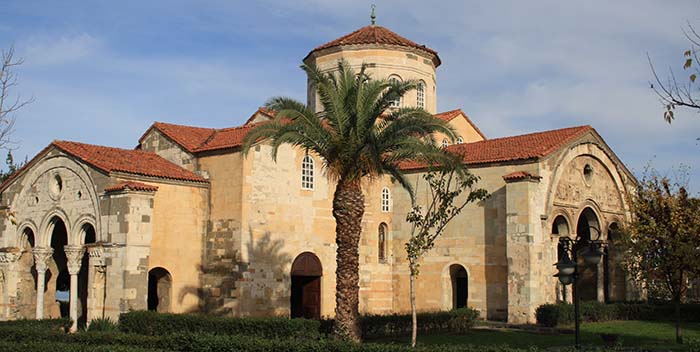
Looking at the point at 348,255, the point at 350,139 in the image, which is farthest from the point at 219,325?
the point at 350,139

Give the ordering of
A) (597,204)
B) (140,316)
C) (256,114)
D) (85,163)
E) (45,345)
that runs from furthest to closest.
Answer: (256,114) → (597,204) → (85,163) → (140,316) → (45,345)

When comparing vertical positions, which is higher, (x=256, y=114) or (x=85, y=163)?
(x=256, y=114)

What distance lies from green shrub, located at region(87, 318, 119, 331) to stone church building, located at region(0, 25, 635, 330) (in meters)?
0.50

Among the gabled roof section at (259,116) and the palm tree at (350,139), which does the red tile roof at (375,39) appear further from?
the palm tree at (350,139)

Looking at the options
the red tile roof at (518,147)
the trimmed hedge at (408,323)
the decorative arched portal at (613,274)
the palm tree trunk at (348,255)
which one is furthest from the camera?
the decorative arched portal at (613,274)

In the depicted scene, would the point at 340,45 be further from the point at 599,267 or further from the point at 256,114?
the point at 599,267

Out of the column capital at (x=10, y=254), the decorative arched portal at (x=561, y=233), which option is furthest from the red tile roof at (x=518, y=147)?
the column capital at (x=10, y=254)

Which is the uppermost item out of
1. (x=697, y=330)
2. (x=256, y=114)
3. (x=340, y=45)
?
(x=340, y=45)

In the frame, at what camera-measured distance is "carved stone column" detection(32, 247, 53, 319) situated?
3019 cm

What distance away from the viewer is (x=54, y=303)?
3309cm

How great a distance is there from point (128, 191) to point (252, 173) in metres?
4.77

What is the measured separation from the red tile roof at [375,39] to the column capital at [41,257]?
1611 cm

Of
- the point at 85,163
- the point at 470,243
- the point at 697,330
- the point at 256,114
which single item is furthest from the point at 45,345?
the point at 697,330

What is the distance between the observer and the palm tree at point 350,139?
21875mm
